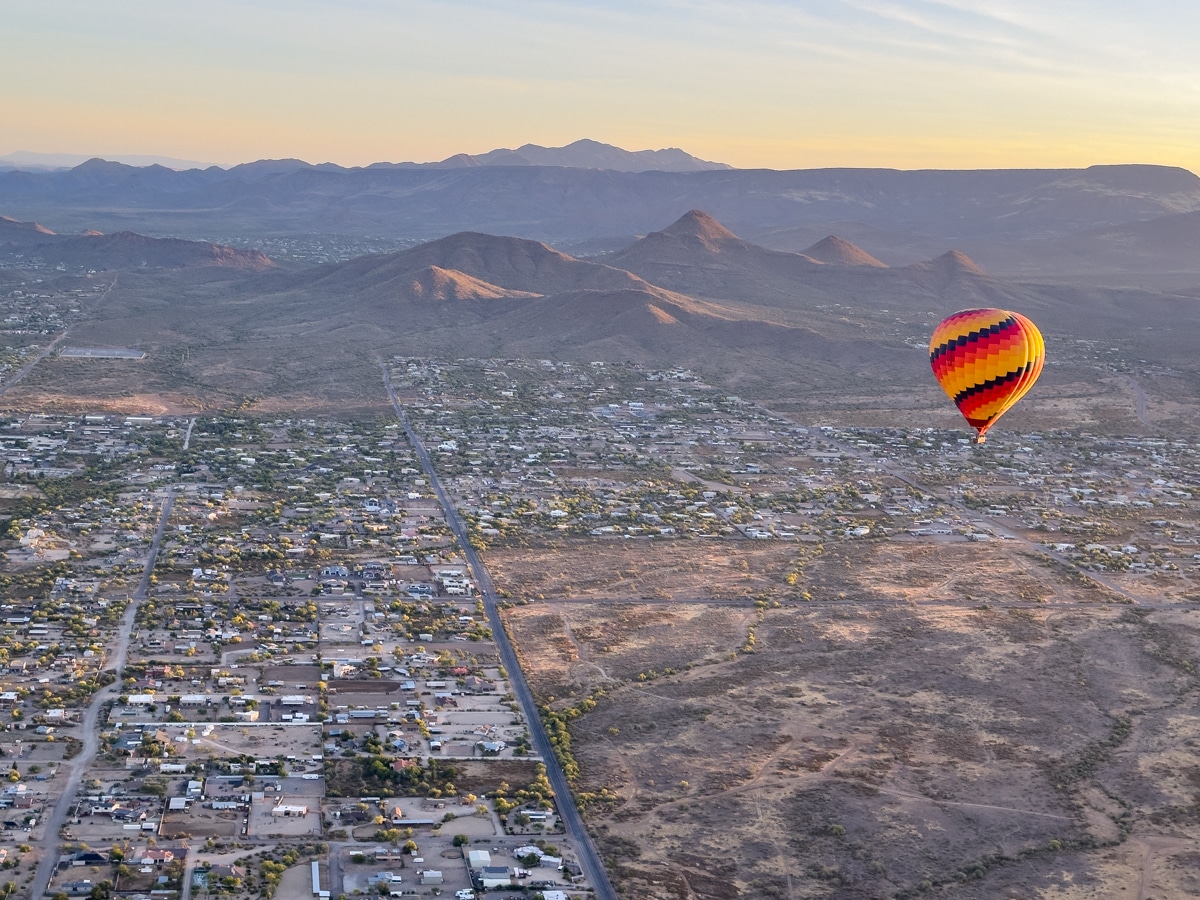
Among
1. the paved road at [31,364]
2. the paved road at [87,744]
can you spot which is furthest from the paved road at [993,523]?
the paved road at [31,364]

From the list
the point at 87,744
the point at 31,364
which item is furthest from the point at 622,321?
the point at 87,744

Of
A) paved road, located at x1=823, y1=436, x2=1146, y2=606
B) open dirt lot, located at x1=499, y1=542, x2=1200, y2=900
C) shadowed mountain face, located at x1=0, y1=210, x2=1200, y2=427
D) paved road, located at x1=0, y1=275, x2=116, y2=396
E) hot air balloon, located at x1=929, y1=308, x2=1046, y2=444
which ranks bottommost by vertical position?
open dirt lot, located at x1=499, y1=542, x2=1200, y2=900

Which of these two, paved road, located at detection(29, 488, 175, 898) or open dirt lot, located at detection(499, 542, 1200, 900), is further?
open dirt lot, located at detection(499, 542, 1200, 900)

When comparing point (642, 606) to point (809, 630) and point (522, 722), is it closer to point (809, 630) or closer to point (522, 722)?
point (809, 630)

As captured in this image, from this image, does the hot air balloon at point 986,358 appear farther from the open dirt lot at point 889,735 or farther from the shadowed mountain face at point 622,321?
the shadowed mountain face at point 622,321

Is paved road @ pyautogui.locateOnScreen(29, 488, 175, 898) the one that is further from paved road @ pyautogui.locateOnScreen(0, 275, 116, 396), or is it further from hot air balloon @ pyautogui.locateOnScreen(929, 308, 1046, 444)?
paved road @ pyautogui.locateOnScreen(0, 275, 116, 396)

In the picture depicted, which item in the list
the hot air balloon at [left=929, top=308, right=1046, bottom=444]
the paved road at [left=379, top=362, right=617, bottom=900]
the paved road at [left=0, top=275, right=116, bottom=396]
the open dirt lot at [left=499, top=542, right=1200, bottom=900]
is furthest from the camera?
the paved road at [left=0, top=275, right=116, bottom=396]

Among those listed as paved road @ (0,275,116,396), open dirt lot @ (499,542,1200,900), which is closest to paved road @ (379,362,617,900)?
open dirt lot @ (499,542,1200,900)
